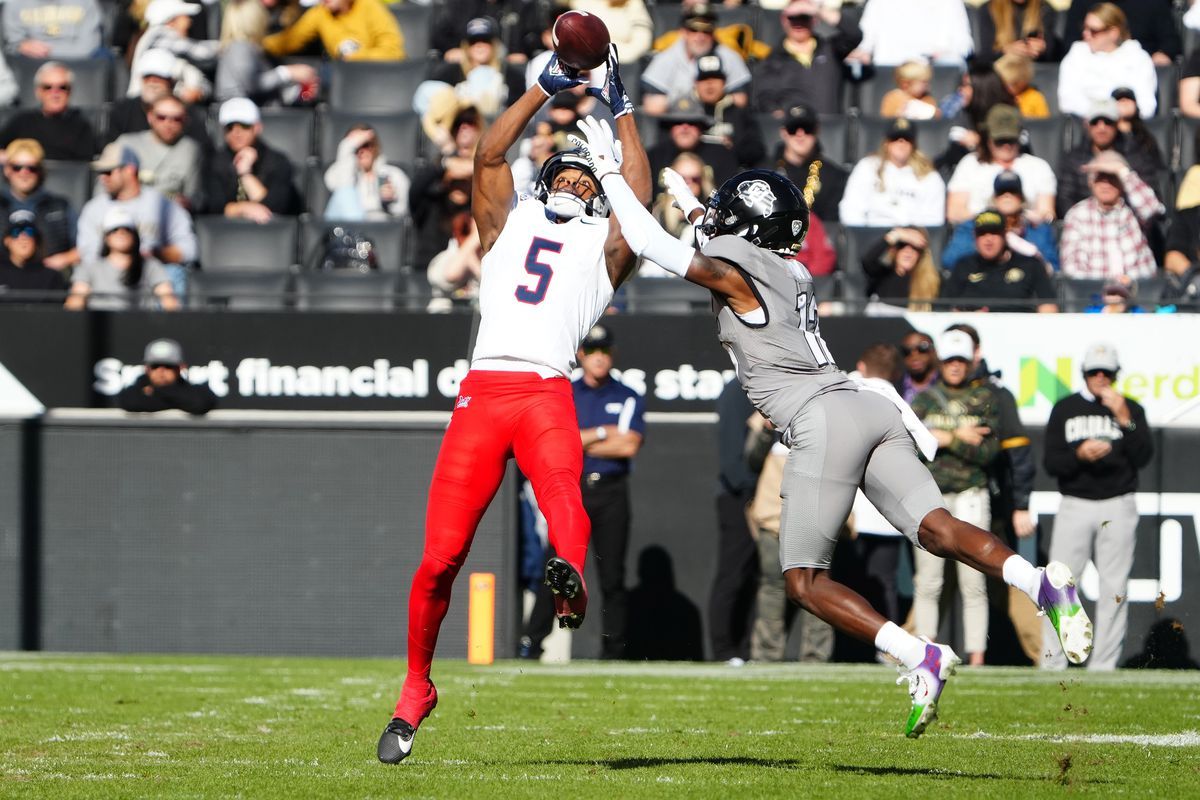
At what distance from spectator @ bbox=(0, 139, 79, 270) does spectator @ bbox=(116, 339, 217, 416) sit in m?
1.81

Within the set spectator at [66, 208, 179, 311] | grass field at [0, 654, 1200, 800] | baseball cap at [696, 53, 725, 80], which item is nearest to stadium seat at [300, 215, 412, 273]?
spectator at [66, 208, 179, 311]

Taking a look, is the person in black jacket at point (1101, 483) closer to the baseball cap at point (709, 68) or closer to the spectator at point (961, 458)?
the spectator at point (961, 458)

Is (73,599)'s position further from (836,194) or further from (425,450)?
(836,194)

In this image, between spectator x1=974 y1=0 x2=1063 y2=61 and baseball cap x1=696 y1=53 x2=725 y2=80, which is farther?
spectator x1=974 y1=0 x2=1063 y2=61

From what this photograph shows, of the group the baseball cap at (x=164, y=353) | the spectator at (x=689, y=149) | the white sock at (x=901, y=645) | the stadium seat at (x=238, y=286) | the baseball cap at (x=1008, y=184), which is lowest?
the white sock at (x=901, y=645)

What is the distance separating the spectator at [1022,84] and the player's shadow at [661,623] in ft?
17.2

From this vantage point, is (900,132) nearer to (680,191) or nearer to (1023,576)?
(680,191)

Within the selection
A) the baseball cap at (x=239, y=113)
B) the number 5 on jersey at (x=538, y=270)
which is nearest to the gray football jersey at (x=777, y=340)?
the number 5 on jersey at (x=538, y=270)

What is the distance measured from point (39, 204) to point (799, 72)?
6.09 meters

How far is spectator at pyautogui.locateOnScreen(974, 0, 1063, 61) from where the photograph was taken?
15984mm

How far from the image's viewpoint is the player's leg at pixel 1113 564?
1195 cm

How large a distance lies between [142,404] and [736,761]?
266 inches

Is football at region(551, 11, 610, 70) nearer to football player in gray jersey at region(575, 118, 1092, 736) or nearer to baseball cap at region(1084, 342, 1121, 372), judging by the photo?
football player in gray jersey at region(575, 118, 1092, 736)

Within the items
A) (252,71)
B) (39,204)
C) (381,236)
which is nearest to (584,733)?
(381,236)
